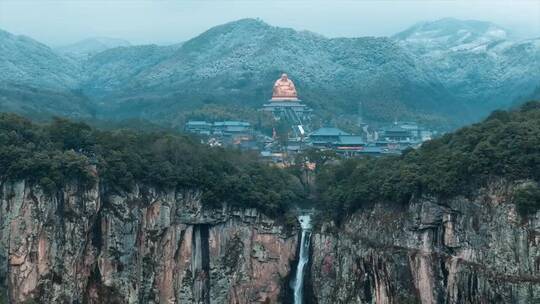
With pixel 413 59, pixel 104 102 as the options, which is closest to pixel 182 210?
pixel 104 102

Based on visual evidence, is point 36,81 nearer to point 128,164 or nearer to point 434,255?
point 128,164

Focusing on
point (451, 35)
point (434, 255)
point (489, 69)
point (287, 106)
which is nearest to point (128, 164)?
point (434, 255)

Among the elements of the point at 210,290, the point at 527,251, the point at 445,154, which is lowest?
the point at 210,290

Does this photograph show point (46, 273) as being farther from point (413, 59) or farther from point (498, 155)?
point (413, 59)

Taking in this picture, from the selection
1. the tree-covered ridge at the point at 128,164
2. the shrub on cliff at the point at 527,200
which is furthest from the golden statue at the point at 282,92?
the shrub on cliff at the point at 527,200

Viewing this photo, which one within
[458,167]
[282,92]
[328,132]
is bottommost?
[328,132]

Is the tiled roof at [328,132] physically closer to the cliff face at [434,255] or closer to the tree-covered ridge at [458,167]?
the tree-covered ridge at [458,167]

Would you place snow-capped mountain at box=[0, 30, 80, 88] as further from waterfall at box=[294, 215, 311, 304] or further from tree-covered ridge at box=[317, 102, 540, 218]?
tree-covered ridge at box=[317, 102, 540, 218]
